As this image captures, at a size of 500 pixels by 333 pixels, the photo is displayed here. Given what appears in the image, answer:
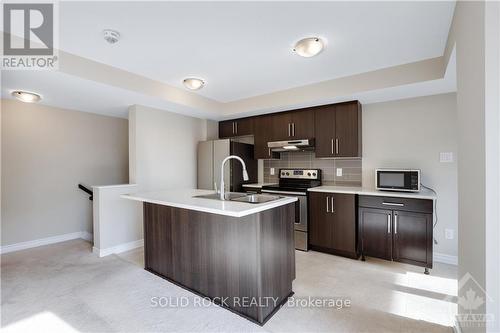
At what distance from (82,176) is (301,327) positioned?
4.25 meters

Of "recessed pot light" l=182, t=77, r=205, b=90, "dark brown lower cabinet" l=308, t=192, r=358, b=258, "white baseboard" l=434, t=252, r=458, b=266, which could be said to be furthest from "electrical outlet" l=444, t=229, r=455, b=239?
"recessed pot light" l=182, t=77, r=205, b=90

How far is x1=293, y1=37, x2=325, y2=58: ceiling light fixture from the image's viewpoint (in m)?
2.15

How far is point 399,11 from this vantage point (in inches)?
70.0

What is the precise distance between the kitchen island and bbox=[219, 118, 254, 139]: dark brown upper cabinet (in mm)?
2366

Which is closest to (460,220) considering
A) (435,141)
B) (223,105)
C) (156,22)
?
(435,141)

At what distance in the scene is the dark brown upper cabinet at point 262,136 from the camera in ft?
13.6

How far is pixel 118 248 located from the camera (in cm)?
Result: 346

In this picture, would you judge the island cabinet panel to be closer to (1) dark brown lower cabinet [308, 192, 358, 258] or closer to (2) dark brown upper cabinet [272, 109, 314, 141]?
(1) dark brown lower cabinet [308, 192, 358, 258]

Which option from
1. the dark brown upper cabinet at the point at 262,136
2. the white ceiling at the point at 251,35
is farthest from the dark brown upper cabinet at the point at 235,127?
the white ceiling at the point at 251,35

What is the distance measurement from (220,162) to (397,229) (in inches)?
111

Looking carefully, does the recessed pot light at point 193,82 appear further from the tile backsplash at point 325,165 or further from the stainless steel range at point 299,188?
the tile backsplash at point 325,165

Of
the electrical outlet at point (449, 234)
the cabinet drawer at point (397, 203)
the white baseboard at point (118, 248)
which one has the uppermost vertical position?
the cabinet drawer at point (397, 203)

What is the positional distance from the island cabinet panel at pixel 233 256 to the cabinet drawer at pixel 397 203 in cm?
127

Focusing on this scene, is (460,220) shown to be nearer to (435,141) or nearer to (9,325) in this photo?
(435,141)
